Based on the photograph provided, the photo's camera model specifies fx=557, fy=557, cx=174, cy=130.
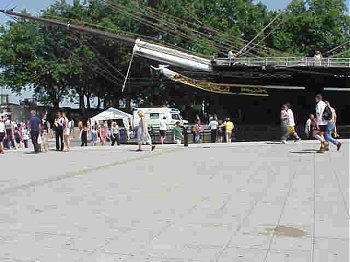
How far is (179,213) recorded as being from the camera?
6785mm

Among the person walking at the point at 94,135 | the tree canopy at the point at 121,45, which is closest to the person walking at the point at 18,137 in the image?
the person walking at the point at 94,135

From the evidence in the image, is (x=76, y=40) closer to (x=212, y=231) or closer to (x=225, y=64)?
(x=225, y=64)

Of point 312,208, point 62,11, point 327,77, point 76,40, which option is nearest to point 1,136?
point 312,208

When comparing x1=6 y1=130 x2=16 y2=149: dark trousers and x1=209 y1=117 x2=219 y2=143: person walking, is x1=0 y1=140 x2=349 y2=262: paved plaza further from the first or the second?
x1=209 y1=117 x2=219 y2=143: person walking

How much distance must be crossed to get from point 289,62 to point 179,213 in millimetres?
26124

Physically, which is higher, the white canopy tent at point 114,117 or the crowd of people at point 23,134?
the white canopy tent at point 114,117

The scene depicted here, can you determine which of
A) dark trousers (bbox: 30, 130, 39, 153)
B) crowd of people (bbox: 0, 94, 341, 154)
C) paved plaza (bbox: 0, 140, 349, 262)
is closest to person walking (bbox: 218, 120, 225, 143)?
crowd of people (bbox: 0, 94, 341, 154)

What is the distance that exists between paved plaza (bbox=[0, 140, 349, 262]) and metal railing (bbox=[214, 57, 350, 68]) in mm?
20364

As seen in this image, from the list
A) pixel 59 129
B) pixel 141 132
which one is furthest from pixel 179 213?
pixel 59 129

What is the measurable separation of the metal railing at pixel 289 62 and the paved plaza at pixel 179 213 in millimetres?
20364

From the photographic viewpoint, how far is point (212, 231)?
5836 mm

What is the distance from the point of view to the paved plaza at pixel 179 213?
16.7ft

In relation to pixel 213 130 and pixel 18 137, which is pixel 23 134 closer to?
pixel 18 137

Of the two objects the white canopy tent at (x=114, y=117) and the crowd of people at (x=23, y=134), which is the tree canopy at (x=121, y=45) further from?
the crowd of people at (x=23, y=134)
